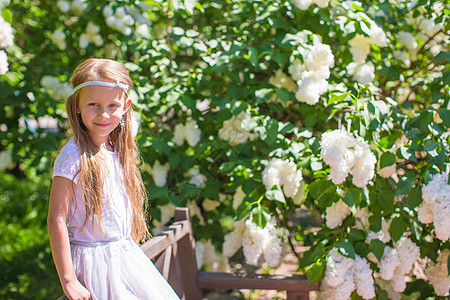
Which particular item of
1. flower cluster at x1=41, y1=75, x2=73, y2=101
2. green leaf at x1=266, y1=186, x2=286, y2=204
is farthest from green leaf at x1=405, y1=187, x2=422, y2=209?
flower cluster at x1=41, y1=75, x2=73, y2=101

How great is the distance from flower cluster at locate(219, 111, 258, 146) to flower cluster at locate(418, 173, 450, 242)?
847mm

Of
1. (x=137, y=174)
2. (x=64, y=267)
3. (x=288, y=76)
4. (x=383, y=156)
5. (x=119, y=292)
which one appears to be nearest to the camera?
(x=64, y=267)

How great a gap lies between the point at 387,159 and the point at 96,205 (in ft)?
4.14

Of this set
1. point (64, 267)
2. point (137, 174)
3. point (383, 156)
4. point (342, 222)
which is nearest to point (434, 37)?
point (383, 156)

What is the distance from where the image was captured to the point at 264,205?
233 centimetres

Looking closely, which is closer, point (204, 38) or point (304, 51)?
point (304, 51)

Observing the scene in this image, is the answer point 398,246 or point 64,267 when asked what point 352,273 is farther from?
point 64,267

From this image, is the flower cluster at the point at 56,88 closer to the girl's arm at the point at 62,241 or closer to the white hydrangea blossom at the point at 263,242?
the white hydrangea blossom at the point at 263,242

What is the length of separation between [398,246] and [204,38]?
5.49 feet

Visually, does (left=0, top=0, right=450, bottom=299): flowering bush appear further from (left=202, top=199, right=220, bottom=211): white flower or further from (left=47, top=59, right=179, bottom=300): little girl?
(left=47, top=59, right=179, bottom=300): little girl

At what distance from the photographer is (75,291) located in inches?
52.6

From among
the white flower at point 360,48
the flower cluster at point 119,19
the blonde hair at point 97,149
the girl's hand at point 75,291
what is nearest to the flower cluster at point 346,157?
the white flower at point 360,48

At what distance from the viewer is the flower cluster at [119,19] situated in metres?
2.74

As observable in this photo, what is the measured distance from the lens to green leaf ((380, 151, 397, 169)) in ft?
6.84
